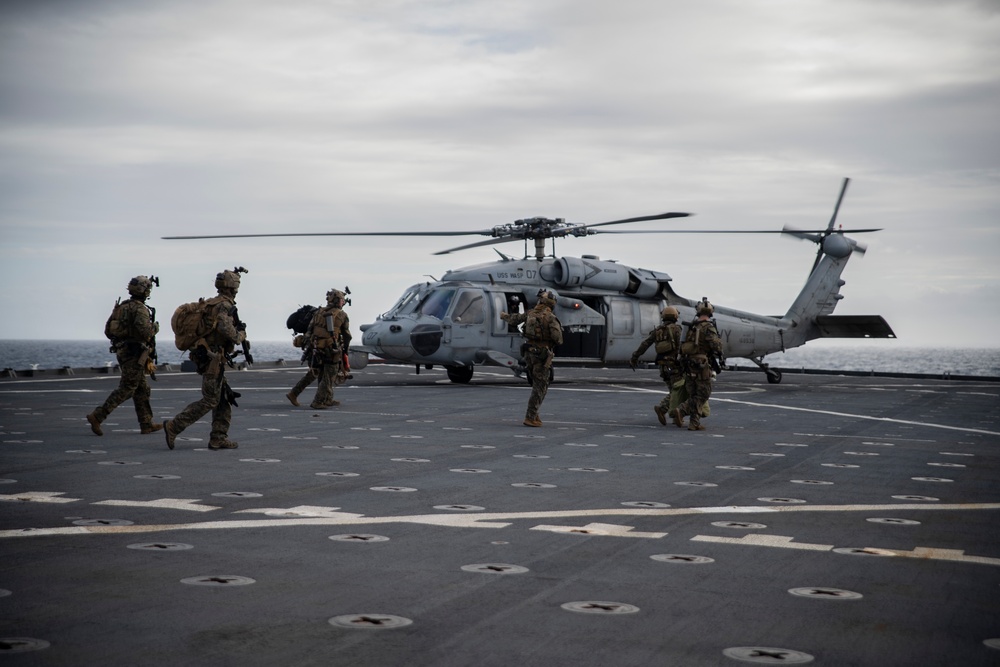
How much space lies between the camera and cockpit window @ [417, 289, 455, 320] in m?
25.4

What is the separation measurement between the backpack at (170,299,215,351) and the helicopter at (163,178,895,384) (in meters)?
10.5

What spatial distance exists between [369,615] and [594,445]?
8512mm

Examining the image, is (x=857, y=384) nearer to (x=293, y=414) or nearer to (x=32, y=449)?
(x=293, y=414)

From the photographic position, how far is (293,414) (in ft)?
55.4

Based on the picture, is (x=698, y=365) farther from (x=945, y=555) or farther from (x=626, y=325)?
(x=626, y=325)

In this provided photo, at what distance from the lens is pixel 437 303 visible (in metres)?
25.6

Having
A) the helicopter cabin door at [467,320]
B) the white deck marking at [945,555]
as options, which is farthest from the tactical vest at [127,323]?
the helicopter cabin door at [467,320]

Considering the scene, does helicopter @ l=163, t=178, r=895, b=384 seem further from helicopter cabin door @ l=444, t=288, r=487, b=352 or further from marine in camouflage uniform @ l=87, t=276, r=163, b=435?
marine in camouflage uniform @ l=87, t=276, r=163, b=435

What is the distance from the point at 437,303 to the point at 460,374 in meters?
2.28

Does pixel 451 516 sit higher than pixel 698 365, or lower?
lower

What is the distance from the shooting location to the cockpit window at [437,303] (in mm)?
25375

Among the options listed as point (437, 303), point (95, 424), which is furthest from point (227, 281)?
point (437, 303)

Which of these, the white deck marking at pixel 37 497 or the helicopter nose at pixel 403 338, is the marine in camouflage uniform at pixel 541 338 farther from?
the helicopter nose at pixel 403 338

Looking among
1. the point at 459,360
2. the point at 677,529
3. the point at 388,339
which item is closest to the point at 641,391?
the point at 459,360
